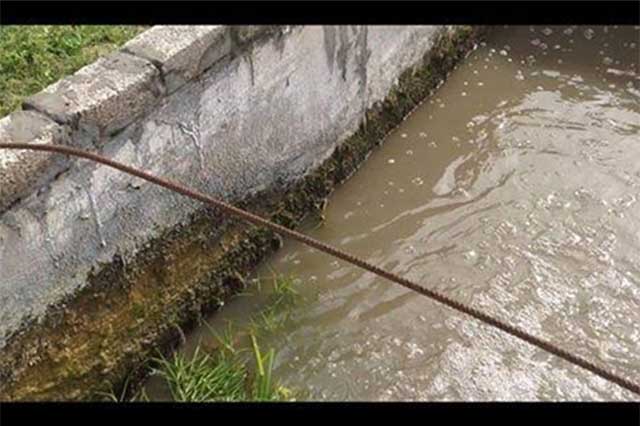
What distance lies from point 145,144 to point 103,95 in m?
0.27

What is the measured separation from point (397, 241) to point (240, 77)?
1.03 meters

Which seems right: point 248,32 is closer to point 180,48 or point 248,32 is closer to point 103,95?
point 180,48

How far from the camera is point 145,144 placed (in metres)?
3.19

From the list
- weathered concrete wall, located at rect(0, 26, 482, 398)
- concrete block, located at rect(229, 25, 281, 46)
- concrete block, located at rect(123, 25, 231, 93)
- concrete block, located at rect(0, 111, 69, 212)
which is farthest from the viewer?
concrete block, located at rect(229, 25, 281, 46)

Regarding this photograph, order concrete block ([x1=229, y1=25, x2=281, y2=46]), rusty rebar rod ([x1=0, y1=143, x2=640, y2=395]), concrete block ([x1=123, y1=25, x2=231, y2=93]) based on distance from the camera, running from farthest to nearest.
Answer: concrete block ([x1=229, y1=25, x2=281, y2=46]), concrete block ([x1=123, y1=25, x2=231, y2=93]), rusty rebar rod ([x1=0, y1=143, x2=640, y2=395])

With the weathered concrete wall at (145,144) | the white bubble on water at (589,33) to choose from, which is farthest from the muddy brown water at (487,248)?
the weathered concrete wall at (145,144)

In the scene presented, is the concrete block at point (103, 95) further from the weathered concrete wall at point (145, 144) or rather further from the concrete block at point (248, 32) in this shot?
the concrete block at point (248, 32)

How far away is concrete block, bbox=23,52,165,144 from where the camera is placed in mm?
2924

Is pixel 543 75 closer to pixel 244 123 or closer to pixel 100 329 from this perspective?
pixel 244 123

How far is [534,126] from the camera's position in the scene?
15.2 ft

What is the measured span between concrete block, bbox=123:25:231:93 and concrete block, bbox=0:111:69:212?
1.52ft

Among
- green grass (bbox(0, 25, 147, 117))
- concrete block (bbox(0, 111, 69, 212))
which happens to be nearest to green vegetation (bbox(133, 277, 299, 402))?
concrete block (bbox(0, 111, 69, 212))

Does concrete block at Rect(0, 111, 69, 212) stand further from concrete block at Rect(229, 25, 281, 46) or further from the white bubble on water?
the white bubble on water

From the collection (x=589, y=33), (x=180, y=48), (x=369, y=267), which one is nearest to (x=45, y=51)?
(x=180, y=48)
